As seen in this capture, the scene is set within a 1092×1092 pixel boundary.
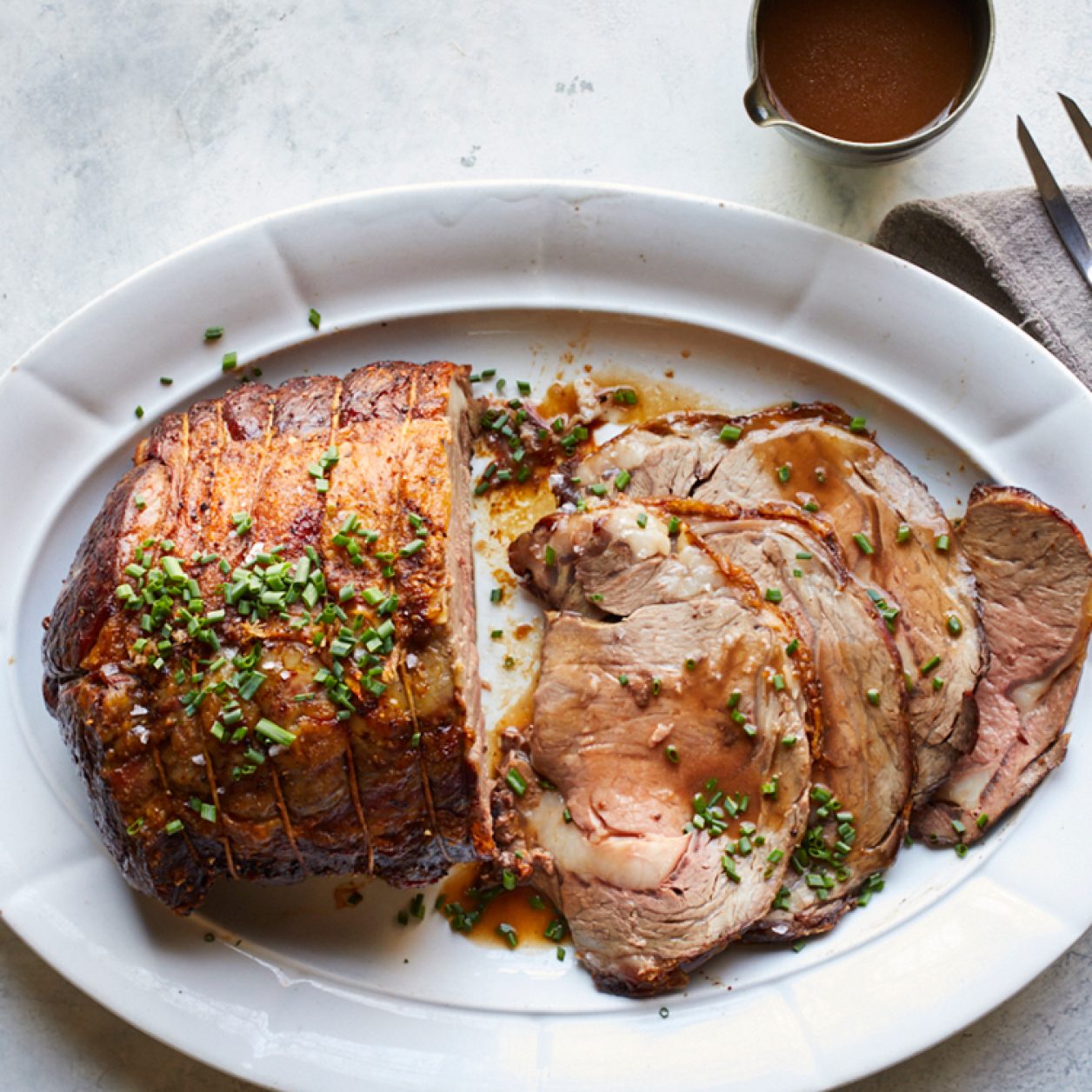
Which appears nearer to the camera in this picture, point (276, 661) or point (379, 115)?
point (276, 661)

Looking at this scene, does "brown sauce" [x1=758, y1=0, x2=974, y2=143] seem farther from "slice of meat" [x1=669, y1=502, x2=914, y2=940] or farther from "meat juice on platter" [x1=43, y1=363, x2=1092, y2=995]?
"slice of meat" [x1=669, y1=502, x2=914, y2=940]

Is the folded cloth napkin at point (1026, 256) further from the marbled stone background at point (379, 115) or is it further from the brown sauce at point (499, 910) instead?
the brown sauce at point (499, 910)

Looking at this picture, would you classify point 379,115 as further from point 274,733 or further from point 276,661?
point 274,733

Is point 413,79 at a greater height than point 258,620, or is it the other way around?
point 413,79

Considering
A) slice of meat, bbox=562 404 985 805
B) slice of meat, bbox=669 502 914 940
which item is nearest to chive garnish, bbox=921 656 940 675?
slice of meat, bbox=562 404 985 805

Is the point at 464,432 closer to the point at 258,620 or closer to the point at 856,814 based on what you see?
the point at 258,620

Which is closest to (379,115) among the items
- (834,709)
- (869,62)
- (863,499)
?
(869,62)

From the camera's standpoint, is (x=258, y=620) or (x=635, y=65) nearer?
(x=258, y=620)

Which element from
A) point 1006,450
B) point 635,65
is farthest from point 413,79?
point 1006,450
